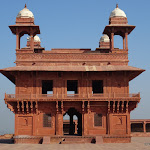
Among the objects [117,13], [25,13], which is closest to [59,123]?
[25,13]

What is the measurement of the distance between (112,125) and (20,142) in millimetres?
9516

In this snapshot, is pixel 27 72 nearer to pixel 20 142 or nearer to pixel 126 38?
pixel 20 142

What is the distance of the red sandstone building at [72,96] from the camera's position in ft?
101

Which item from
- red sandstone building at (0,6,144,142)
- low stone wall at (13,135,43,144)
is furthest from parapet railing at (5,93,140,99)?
low stone wall at (13,135,43,144)

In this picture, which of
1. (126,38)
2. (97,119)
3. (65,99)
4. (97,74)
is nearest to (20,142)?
(65,99)

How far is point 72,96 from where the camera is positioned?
31.1 m

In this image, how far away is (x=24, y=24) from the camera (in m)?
34.0

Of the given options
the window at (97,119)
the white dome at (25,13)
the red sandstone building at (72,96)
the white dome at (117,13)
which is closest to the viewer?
the red sandstone building at (72,96)

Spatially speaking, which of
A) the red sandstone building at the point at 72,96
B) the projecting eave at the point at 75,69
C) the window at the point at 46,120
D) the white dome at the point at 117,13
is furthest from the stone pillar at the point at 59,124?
the white dome at the point at 117,13

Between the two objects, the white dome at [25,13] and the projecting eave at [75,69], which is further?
the white dome at [25,13]

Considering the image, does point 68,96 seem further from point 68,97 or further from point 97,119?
point 97,119

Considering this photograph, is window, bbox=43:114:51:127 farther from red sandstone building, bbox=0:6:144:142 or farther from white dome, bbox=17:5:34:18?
white dome, bbox=17:5:34:18

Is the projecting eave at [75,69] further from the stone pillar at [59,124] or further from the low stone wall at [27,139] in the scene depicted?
the low stone wall at [27,139]

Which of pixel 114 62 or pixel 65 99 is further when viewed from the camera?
pixel 114 62
